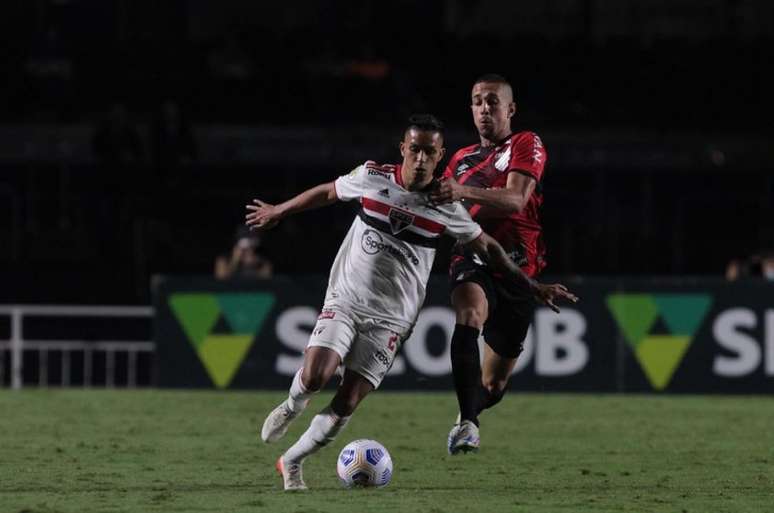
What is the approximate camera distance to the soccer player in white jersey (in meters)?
8.07

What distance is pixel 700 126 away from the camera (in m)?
22.6

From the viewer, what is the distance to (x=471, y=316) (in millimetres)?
9453

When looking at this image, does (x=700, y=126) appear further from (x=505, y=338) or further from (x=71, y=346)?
(x=505, y=338)

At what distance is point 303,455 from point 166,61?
602 inches

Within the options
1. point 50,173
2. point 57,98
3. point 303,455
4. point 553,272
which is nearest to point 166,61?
point 57,98

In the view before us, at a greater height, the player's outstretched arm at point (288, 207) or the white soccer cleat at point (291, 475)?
the player's outstretched arm at point (288, 207)

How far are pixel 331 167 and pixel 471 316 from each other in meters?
11.1

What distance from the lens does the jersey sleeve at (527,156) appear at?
937 cm

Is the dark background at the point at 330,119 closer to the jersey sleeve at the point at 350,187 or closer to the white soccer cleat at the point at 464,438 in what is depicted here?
the white soccer cleat at the point at 464,438

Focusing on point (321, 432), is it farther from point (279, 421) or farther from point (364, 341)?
point (364, 341)

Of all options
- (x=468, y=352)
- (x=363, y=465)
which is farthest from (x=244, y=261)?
(x=363, y=465)

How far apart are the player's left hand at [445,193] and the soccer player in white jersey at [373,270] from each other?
0.13 meters

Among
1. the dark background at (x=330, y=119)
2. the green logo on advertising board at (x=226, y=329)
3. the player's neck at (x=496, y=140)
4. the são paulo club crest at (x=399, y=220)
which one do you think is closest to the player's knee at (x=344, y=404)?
the são paulo club crest at (x=399, y=220)

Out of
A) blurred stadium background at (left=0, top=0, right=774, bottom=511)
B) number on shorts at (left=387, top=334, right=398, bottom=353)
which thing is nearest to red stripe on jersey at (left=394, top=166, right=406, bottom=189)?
number on shorts at (left=387, top=334, right=398, bottom=353)
